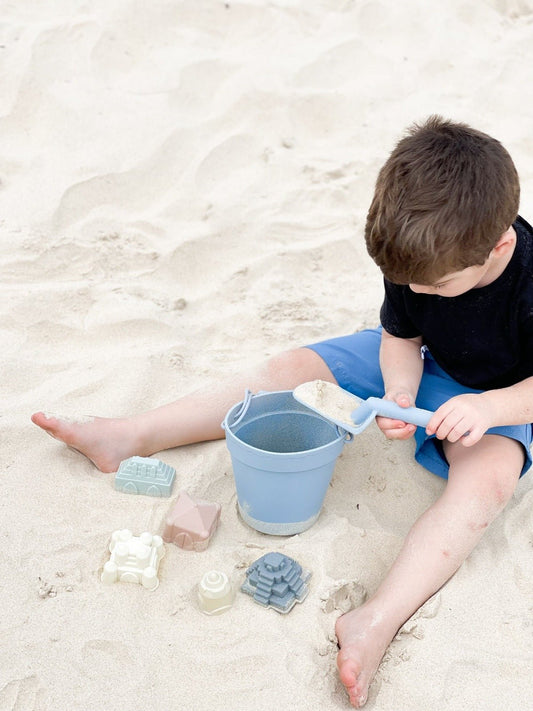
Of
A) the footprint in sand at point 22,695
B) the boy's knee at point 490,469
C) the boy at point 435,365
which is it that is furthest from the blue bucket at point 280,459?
the footprint in sand at point 22,695

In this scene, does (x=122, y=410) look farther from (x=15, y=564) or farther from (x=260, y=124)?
(x=260, y=124)

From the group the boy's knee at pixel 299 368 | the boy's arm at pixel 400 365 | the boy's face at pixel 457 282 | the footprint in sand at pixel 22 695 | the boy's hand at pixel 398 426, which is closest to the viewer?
the footprint in sand at pixel 22 695

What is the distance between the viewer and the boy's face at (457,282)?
1.26 meters

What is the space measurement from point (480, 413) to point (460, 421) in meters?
0.04

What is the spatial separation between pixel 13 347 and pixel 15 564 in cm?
67

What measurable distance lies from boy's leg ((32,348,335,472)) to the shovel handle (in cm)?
29

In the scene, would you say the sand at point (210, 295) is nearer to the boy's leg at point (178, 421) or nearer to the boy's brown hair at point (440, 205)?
the boy's leg at point (178, 421)

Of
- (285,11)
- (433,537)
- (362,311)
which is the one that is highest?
(285,11)

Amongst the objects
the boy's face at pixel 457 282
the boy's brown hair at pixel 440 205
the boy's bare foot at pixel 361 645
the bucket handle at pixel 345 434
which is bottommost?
the boy's bare foot at pixel 361 645

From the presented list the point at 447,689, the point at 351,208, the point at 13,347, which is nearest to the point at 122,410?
the point at 13,347

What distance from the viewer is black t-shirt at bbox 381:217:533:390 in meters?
1.38

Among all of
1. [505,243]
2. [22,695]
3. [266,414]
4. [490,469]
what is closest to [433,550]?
[490,469]

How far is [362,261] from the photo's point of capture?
231 centimetres

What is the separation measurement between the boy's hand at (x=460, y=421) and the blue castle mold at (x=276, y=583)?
34 centimetres
